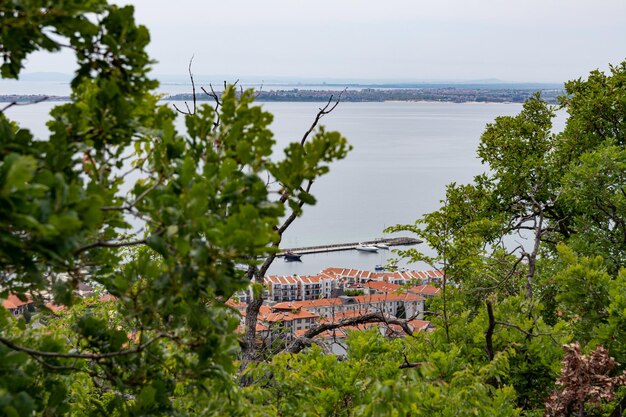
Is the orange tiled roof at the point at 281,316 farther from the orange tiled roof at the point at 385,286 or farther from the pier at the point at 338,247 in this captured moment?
the pier at the point at 338,247

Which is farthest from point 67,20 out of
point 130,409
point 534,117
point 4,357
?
point 534,117

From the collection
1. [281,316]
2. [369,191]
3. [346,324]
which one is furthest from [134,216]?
[369,191]

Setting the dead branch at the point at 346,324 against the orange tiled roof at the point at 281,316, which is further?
the orange tiled roof at the point at 281,316

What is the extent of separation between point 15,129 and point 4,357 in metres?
0.95

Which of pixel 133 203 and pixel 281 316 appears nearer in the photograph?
pixel 133 203

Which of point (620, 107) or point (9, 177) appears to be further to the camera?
point (620, 107)

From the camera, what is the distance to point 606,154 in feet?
30.0

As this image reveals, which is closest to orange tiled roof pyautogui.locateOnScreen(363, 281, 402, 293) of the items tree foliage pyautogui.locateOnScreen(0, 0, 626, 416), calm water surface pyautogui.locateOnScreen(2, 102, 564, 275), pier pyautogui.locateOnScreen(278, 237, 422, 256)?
tree foliage pyautogui.locateOnScreen(0, 0, 626, 416)

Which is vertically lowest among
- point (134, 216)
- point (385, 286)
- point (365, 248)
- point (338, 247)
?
point (338, 247)

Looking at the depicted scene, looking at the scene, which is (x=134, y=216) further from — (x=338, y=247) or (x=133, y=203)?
(x=338, y=247)

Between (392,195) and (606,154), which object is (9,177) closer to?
(606,154)

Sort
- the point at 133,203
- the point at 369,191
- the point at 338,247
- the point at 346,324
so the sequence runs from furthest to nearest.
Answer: the point at 369,191
the point at 338,247
the point at 346,324
the point at 133,203

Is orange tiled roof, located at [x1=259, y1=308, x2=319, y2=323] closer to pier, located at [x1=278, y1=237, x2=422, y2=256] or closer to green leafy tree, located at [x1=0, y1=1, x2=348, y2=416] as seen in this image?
green leafy tree, located at [x1=0, y1=1, x2=348, y2=416]

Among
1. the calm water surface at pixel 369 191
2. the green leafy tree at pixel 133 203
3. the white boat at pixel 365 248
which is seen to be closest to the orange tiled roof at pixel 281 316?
the green leafy tree at pixel 133 203
